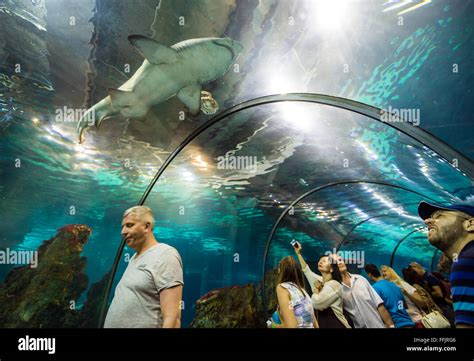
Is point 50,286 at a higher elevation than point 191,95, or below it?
below

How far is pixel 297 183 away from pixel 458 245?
587cm

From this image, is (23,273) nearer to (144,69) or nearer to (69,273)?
(69,273)

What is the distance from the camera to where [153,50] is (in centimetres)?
434

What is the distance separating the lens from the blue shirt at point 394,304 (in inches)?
181

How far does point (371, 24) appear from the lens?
14.7 feet

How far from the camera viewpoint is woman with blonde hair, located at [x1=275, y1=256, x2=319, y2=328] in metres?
2.96

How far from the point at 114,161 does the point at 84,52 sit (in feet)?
11.2

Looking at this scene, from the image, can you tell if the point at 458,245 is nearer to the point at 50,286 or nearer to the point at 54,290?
the point at 54,290

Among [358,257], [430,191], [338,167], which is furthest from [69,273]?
[358,257]

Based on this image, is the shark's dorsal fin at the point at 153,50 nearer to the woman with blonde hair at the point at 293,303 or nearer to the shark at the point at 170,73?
the shark at the point at 170,73

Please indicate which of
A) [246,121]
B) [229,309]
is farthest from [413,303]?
[229,309]

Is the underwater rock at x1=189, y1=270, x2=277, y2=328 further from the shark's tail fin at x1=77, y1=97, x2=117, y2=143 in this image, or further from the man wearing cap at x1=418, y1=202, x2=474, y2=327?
the shark's tail fin at x1=77, y1=97, x2=117, y2=143

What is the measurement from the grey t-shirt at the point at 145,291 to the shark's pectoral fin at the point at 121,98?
3696mm

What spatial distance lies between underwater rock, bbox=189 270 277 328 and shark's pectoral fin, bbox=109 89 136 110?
1052 centimetres
